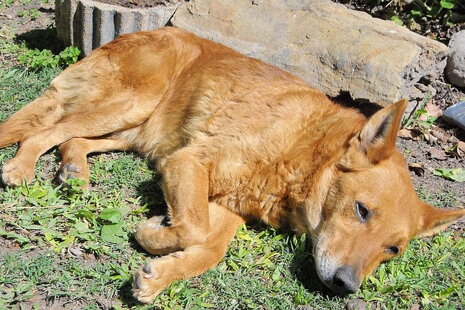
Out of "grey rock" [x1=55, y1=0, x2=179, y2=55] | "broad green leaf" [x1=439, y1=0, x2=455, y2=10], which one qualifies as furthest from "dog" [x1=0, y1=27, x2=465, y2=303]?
"broad green leaf" [x1=439, y1=0, x2=455, y2=10]

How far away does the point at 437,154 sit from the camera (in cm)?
669

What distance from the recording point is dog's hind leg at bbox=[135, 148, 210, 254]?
14.9 ft

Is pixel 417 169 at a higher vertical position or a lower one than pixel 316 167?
lower

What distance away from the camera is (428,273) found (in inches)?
194

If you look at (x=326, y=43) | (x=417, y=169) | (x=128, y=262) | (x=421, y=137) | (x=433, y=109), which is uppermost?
(x=326, y=43)

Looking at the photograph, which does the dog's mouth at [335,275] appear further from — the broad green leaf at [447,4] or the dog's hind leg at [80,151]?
the broad green leaf at [447,4]

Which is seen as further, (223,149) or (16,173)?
(223,149)

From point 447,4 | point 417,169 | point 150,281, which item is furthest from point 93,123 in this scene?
point 447,4

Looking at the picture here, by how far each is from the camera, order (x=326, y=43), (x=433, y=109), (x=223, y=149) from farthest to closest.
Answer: (x=433, y=109), (x=326, y=43), (x=223, y=149)

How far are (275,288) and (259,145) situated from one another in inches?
48.8

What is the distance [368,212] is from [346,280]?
576 millimetres

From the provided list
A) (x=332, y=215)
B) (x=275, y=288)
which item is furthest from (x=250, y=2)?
(x=275, y=288)

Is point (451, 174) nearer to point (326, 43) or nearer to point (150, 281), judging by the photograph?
point (326, 43)

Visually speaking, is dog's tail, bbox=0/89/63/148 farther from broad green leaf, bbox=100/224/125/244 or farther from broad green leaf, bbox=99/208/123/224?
broad green leaf, bbox=100/224/125/244
